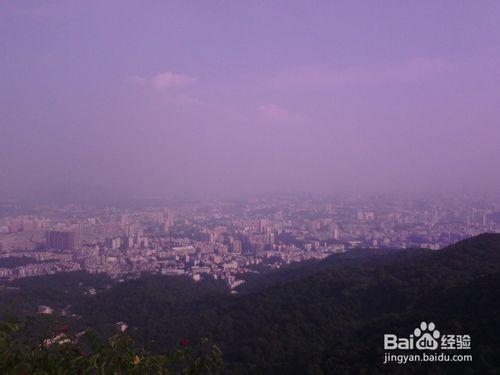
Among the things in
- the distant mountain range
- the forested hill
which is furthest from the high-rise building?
the forested hill

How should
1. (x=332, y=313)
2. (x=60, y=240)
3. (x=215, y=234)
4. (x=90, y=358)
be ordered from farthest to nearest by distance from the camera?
(x=215, y=234) → (x=60, y=240) → (x=332, y=313) → (x=90, y=358)

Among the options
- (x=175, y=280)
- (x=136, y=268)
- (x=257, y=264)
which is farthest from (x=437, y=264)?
(x=136, y=268)

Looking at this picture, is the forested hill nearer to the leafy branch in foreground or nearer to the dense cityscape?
the leafy branch in foreground

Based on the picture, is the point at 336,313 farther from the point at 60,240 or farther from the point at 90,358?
the point at 60,240

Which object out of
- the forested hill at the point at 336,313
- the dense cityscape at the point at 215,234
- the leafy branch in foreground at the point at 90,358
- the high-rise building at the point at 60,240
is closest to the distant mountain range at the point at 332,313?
the forested hill at the point at 336,313

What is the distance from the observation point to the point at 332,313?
9.36m

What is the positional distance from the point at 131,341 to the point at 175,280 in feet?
48.6

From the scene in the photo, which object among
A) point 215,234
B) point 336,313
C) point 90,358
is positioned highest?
point 90,358

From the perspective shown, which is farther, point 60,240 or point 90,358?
point 60,240

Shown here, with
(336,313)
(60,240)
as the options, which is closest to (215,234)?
(60,240)

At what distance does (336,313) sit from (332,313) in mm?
104

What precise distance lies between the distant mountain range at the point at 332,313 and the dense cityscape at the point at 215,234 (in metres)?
5.16

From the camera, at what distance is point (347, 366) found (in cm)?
559

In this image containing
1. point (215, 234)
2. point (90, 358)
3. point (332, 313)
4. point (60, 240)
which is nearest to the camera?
point (90, 358)
